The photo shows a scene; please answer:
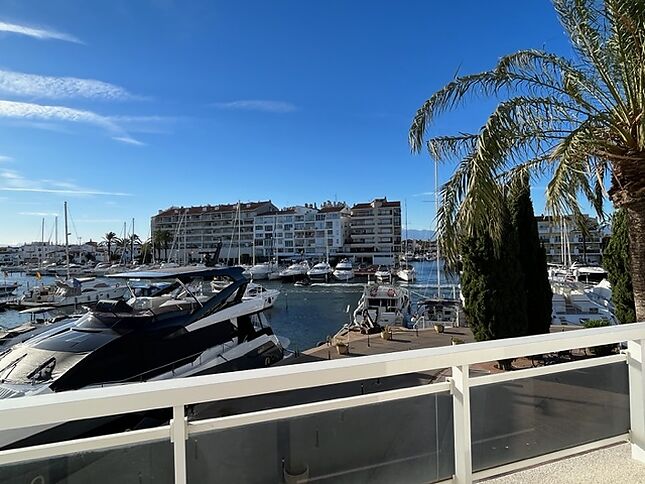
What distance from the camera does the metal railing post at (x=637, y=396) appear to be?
2697 millimetres

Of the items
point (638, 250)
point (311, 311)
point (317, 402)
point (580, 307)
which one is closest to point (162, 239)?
point (311, 311)

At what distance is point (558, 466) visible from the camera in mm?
2533

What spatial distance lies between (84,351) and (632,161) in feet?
29.9

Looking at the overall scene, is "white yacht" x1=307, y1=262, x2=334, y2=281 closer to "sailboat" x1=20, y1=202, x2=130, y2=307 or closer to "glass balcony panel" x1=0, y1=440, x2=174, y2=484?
"sailboat" x1=20, y1=202, x2=130, y2=307

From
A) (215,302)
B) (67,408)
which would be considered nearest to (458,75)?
(67,408)

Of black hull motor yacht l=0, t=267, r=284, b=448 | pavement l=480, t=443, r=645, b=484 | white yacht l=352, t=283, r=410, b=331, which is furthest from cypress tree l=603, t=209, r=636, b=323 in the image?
white yacht l=352, t=283, r=410, b=331

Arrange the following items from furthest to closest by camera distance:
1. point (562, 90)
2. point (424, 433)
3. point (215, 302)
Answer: point (215, 302)
point (562, 90)
point (424, 433)

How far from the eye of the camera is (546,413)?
254cm

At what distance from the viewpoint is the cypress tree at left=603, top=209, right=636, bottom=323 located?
10.2m

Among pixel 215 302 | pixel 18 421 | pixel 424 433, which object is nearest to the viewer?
pixel 18 421

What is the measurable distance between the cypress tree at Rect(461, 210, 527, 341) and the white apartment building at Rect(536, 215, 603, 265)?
123 cm

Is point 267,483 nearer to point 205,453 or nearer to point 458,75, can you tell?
point 205,453

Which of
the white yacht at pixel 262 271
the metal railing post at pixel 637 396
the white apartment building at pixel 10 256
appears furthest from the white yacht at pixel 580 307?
the white apartment building at pixel 10 256

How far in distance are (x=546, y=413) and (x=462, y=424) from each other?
2.34 ft
